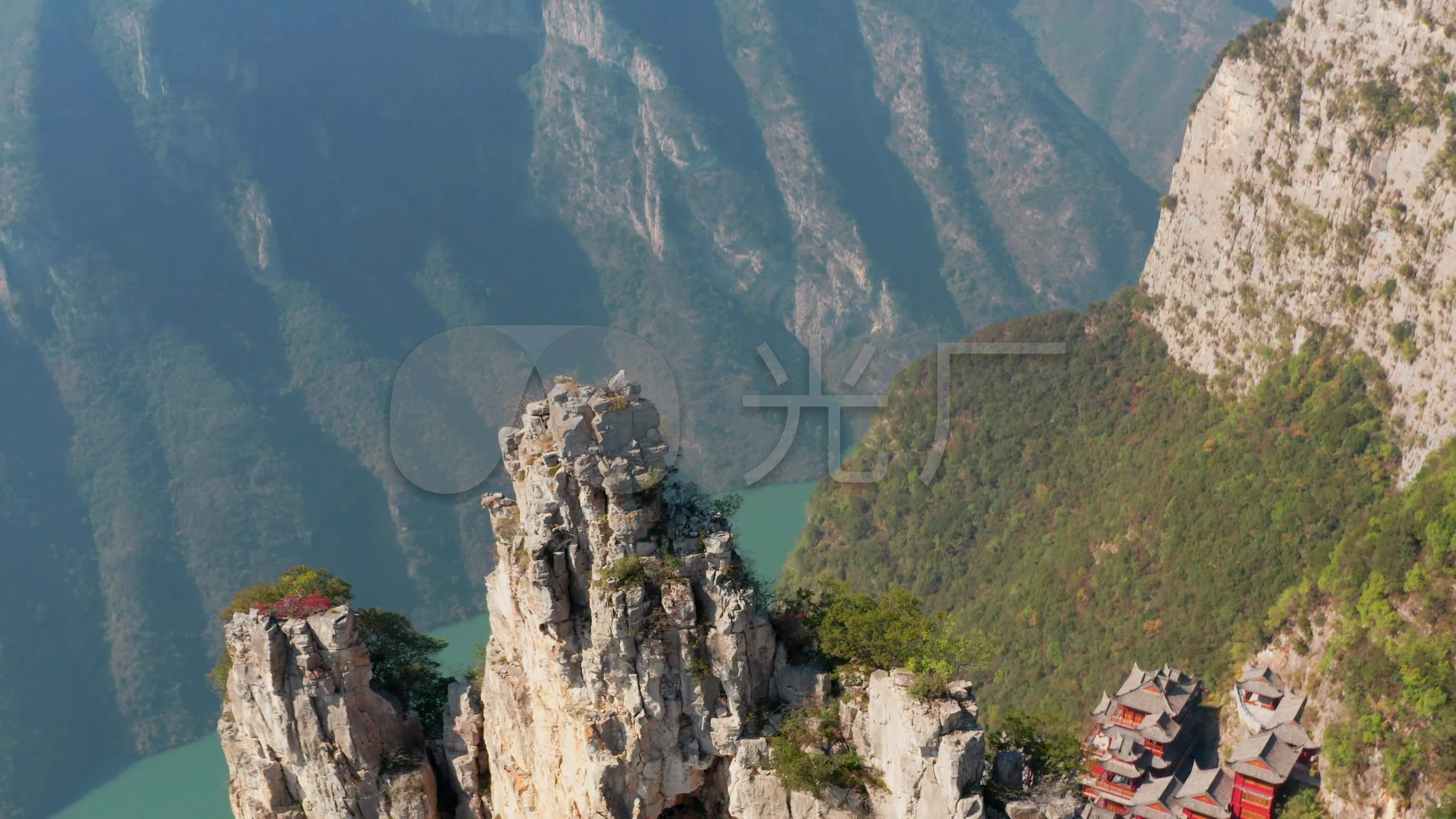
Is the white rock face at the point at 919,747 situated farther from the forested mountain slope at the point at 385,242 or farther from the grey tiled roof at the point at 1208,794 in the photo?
the forested mountain slope at the point at 385,242

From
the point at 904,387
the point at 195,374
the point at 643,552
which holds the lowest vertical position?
the point at 643,552

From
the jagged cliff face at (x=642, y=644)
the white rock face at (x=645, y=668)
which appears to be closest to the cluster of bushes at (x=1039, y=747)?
the white rock face at (x=645, y=668)

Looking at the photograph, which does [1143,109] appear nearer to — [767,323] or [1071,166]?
[1071,166]

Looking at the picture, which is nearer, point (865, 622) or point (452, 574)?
point (865, 622)

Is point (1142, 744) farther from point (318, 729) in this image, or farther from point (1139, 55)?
point (1139, 55)

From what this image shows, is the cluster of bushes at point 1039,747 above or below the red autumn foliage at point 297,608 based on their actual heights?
below

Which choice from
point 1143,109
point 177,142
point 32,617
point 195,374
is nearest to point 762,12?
point 1143,109
